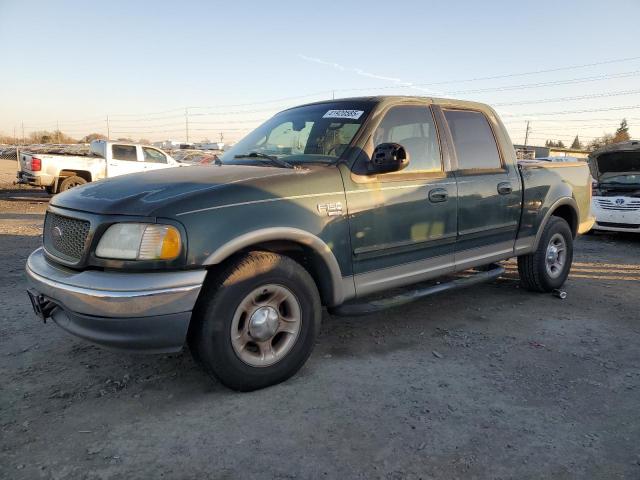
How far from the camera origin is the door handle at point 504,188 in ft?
15.1

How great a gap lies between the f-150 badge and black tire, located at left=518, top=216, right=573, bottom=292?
9.55 feet

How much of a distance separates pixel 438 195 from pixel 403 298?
35.2 inches

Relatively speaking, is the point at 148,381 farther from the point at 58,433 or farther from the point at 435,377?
the point at 435,377

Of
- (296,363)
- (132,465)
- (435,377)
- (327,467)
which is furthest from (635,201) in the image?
(132,465)

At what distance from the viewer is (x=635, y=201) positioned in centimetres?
895

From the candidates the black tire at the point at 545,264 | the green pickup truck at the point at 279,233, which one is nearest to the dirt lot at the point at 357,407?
the green pickup truck at the point at 279,233

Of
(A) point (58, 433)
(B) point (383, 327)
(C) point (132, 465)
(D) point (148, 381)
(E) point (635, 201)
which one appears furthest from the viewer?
(E) point (635, 201)

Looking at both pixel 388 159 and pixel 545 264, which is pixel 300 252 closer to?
pixel 388 159

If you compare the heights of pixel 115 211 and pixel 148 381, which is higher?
pixel 115 211

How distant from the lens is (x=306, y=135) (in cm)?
402

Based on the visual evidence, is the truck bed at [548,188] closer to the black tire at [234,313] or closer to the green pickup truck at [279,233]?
the green pickup truck at [279,233]

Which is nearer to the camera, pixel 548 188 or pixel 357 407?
pixel 357 407

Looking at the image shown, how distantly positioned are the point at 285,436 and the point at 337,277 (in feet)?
3.77

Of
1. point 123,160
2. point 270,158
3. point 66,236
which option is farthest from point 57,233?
point 123,160
